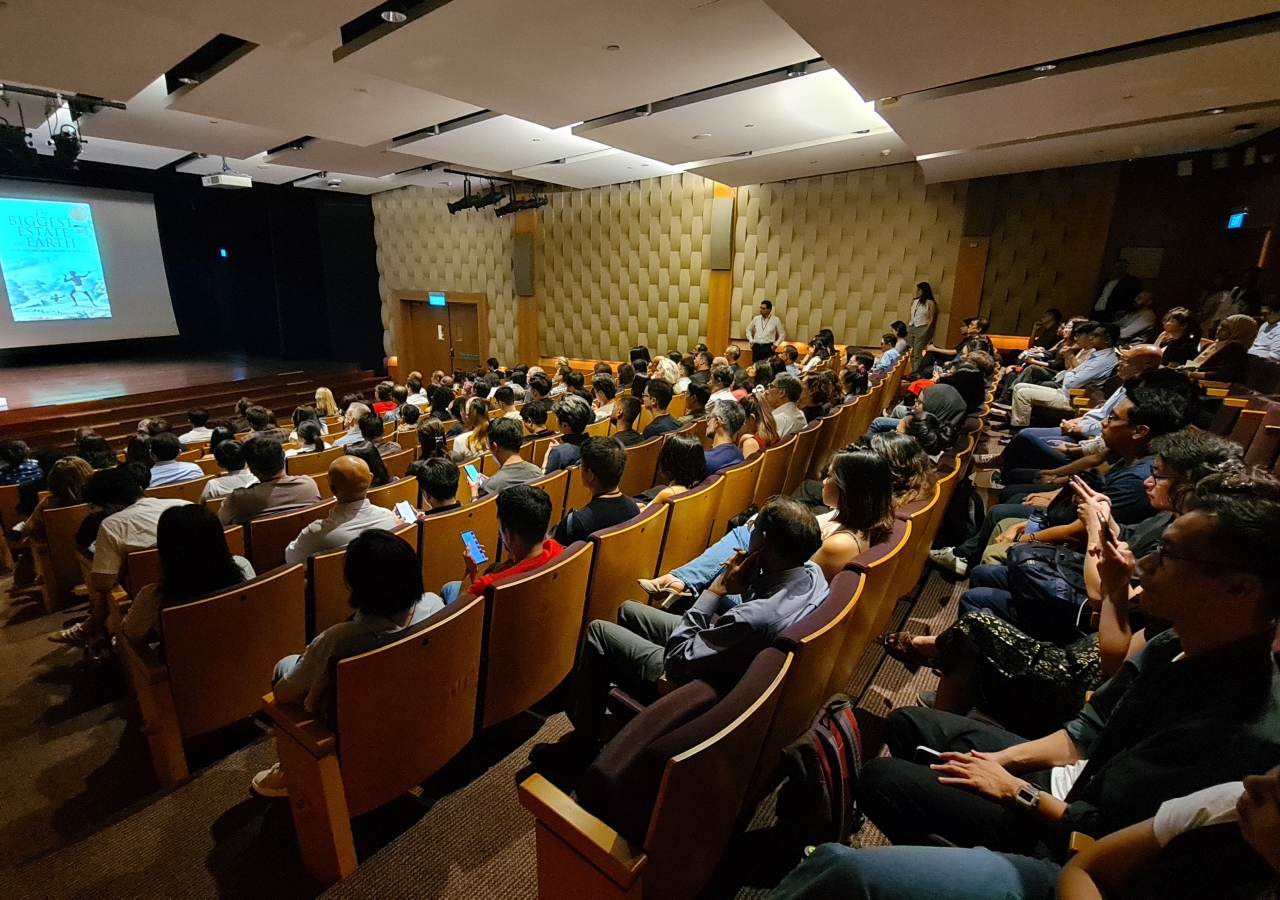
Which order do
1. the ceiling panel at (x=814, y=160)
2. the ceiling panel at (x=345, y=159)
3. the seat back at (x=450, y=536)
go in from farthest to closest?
the ceiling panel at (x=345, y=159) < the ceiling panel at (x=814, y=160) < the seat back at (x=450, y=536)

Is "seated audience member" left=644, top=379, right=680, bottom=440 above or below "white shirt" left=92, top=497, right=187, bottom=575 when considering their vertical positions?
above

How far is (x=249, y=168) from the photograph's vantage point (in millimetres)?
9555

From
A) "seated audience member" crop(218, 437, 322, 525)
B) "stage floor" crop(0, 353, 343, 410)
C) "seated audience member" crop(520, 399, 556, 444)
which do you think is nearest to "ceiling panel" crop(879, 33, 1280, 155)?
"seated audience member" crop(520, 399, 556, 444)

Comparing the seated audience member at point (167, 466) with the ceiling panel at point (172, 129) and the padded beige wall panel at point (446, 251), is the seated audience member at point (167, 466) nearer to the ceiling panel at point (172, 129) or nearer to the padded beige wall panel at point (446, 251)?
the ceiling panel at point (172, 129)

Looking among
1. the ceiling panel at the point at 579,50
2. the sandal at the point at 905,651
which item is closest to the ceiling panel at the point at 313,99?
the ceiling panel at the point at 579,50

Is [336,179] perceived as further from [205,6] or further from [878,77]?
[878,77]

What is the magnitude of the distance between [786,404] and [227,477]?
141 inches

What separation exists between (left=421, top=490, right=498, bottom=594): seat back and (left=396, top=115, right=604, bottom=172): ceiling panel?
4.69 meters

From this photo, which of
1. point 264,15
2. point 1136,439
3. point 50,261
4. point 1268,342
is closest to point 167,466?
point 264,15

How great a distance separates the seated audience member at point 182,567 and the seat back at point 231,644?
77 mm

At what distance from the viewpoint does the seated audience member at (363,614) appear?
151 centimetres

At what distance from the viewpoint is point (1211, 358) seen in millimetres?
4176

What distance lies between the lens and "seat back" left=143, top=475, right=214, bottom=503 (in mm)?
3418

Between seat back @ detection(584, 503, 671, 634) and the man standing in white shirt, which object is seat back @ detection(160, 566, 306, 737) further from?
the man standing in white shirt
